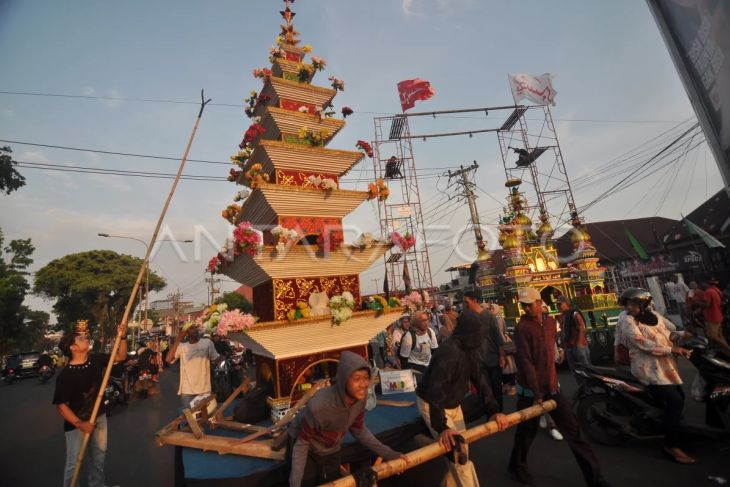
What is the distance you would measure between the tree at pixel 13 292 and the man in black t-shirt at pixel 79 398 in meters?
22.3

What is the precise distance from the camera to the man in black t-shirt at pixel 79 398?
421 centimetres

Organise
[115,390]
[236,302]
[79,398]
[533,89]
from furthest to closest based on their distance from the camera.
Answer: [236,302]
[533,89]
[115,390]
[79,398]

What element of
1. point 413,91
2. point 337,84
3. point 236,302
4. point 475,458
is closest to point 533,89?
point 413,91

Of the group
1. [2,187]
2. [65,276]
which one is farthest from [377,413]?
[65,276]

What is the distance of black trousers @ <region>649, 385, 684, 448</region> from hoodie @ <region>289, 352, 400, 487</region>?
3943mm

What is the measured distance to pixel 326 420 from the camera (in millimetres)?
2891

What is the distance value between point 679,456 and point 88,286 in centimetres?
3861

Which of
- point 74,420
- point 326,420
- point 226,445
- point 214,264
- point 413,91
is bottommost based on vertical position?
point 226,445

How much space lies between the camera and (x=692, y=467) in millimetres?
4051

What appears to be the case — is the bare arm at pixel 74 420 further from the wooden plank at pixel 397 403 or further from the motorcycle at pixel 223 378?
the motorcycle at pixel 223 378

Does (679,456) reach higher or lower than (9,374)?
lower

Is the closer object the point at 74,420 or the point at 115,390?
the point at 74,420

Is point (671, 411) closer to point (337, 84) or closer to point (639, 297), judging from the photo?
point (639, 297)

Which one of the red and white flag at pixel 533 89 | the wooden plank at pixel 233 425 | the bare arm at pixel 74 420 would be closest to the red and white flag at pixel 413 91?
the red and white flag at pixel 533 89
